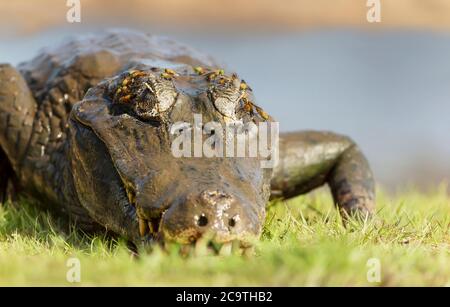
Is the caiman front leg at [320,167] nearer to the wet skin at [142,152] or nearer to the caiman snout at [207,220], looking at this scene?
the wet skin at [142,152]

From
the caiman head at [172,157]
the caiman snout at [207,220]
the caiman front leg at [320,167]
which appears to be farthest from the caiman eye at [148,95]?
the caiman front leg at [320,167]

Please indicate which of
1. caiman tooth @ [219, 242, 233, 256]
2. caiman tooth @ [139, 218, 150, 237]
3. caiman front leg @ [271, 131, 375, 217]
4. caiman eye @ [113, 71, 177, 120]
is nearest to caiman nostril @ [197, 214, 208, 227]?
caiman tooth @ [219, 242, 233, 256]

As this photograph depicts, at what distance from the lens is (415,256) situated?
456cm

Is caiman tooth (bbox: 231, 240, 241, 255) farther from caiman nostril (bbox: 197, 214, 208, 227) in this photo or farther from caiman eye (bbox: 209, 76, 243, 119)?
caiman eye (bbox: 209, 76, 243, 119)

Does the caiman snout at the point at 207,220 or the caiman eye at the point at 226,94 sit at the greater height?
the caiman eye at the point at 226,94

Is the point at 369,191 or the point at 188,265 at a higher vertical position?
the point at 188,265

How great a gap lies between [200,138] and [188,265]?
A: 3.45 ft

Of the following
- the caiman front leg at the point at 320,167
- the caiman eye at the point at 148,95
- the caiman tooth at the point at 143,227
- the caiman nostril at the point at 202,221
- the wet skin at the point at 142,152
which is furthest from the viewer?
the caiman front leg at the point at 320,167

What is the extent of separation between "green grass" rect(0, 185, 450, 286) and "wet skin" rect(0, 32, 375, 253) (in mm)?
195

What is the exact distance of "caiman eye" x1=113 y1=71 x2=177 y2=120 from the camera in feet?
17.2

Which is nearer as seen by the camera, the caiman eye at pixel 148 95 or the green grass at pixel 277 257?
the green grass at pixel 277 257

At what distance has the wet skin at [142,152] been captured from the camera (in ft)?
14.6
